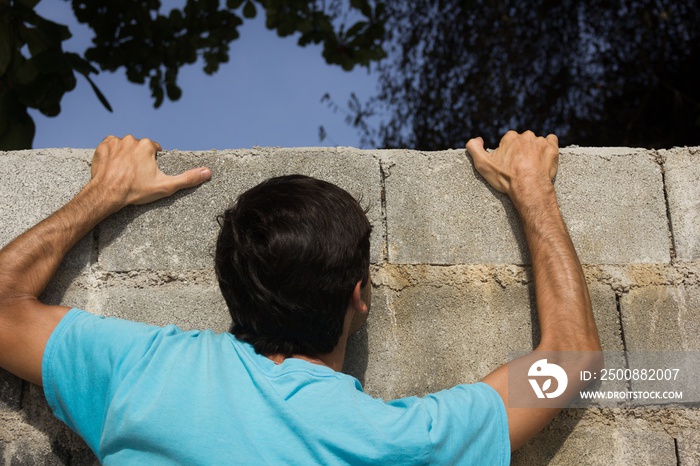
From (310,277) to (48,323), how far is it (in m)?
0.74

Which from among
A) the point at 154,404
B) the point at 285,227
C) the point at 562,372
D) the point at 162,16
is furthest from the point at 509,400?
the point at 162,16

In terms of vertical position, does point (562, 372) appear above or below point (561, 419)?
above

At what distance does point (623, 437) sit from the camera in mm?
2371

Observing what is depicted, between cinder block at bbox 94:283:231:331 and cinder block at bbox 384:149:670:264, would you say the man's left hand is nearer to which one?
cinder block at bbox 94:283:231:331

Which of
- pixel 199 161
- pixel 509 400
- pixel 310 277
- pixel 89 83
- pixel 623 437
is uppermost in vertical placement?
pixel 89 83

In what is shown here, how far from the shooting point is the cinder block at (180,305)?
2.40 metres

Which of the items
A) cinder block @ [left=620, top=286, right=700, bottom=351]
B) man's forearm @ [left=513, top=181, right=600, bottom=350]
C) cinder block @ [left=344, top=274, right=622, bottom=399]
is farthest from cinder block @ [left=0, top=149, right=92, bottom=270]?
cinder block @ [left=620, top=286, right=700, bottom=351]

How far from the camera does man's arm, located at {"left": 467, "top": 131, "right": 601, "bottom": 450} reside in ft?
6.78

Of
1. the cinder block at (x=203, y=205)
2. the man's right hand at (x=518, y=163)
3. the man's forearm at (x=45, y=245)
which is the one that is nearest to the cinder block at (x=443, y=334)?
the cinder block at (x=203, y=205)

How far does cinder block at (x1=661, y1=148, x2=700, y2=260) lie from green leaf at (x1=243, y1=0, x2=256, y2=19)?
11.5ft

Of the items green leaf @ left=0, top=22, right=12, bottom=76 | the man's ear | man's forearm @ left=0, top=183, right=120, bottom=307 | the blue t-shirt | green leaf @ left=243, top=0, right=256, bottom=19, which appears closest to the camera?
the blue t-shirt

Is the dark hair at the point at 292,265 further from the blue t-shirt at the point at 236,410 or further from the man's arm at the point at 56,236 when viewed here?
the man's arm at the point at 56,236

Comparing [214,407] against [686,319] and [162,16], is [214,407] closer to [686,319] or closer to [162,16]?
[686,319]

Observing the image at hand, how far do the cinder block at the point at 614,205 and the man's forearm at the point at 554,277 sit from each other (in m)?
0.12
